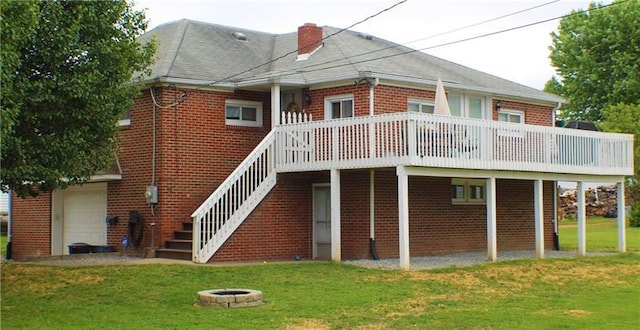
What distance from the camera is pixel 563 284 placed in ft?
53.3

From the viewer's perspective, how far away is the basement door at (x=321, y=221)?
20.8m

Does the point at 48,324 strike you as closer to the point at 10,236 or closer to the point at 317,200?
the point at 317,200

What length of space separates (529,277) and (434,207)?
17.0 ft

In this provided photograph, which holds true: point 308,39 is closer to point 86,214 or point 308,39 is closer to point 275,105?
point 275,105

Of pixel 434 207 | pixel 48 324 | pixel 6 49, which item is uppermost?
pixel 6 49

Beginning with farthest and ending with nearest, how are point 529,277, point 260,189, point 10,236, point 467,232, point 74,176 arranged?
point 10,236, point 467,232, point 260,189, point 529,277, point 74,176

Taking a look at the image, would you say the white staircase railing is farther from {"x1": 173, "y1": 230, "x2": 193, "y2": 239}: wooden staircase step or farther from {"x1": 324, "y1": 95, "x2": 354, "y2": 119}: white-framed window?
{"x1": 324, "y1": 95, "x2": 354, "y2": 119}: white-framed window

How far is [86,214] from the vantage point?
886 inches

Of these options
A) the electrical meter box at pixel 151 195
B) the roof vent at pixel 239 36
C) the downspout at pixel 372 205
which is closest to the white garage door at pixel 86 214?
the electrical meter box at pixel 151 195

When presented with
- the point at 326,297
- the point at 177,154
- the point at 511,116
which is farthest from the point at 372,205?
the point at 326,297

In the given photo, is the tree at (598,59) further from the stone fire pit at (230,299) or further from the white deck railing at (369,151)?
the stone fire pit at (230,299)

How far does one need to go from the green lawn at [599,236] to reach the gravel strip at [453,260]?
2.60 metres

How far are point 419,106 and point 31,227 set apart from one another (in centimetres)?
1130

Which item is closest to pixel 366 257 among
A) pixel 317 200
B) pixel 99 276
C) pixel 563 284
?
pixel 317 200
